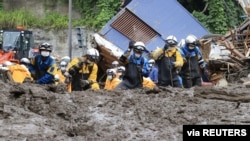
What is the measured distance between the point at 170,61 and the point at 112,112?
4217 millimetres

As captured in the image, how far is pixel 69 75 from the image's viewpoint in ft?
42.1

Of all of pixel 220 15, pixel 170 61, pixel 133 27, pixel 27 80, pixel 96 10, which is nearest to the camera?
pixel 170 61

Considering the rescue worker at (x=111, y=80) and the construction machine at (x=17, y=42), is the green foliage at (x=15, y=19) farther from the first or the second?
the rescue worker at (x=111, y=80)

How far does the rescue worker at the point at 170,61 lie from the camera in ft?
41.8

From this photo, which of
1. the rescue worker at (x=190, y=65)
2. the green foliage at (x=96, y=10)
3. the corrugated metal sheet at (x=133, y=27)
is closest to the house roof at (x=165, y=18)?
the corrugated metal sheet at (x=133, y=27)

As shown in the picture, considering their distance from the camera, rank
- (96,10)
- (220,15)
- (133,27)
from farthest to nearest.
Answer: (96,10) → (220,15) → (133,27)

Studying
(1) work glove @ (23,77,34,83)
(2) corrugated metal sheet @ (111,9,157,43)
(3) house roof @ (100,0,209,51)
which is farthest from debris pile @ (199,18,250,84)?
(1) work glove @ (23,77,34,83)

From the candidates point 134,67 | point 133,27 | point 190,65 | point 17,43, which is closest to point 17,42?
point 17,43

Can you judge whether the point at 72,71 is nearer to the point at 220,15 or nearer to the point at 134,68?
the point at 134,68

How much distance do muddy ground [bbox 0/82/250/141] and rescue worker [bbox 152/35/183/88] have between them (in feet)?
7.49

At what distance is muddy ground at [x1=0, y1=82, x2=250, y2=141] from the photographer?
296 inches

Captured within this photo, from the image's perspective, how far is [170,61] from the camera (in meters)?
12.7

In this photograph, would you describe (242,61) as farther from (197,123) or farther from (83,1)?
(83,1)

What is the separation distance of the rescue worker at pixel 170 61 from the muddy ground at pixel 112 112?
2282 millimetres
